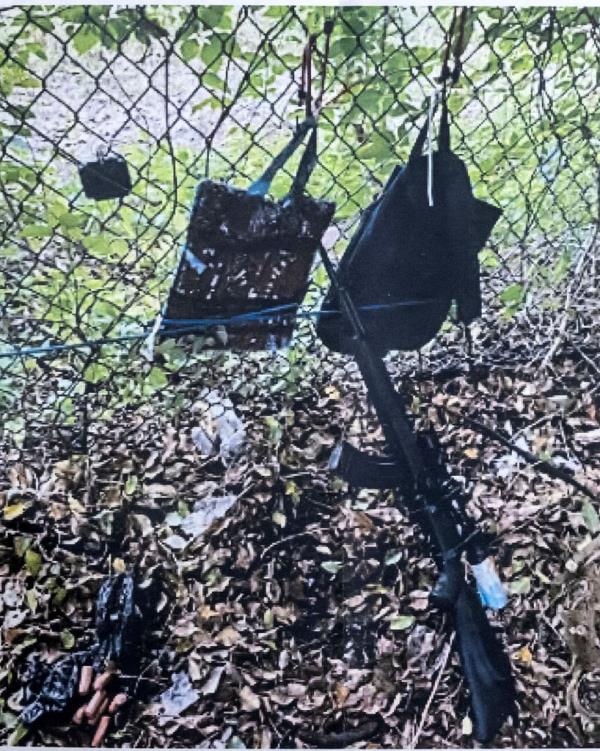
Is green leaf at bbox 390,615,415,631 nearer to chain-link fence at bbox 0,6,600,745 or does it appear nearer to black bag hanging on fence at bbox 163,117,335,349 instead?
chain-link fence at bbox 0,6,600,745

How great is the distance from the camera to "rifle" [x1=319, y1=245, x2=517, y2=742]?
4.72 ft

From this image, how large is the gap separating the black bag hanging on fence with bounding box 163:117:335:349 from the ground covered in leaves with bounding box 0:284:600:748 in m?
0.10

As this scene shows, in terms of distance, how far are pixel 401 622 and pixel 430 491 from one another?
249 millimetres

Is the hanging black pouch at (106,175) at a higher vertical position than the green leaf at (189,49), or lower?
lower

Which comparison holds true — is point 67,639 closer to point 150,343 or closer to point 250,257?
point 150,343

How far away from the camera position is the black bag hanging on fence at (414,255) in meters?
1.46

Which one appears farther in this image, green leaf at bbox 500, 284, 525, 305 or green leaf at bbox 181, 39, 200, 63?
green leaf at bbox 500, 284, 525, 305

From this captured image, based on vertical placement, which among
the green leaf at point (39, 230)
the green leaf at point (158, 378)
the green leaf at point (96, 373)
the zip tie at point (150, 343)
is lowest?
the green leaf at point (158, 378)

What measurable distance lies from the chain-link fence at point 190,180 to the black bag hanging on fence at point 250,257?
2cm

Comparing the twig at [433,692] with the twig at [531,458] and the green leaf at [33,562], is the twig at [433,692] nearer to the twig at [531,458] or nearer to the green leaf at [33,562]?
the twig at [531,458]

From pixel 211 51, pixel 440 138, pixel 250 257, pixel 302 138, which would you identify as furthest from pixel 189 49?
pixel 440 138

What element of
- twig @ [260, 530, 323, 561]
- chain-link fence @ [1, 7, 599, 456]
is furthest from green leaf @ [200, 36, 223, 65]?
twig @ [260, 530, 323, 561]

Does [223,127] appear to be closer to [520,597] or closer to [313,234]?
[313,234]

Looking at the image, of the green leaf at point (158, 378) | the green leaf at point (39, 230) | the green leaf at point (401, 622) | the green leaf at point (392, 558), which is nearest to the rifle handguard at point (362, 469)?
the green leaf at point (392, 558)
